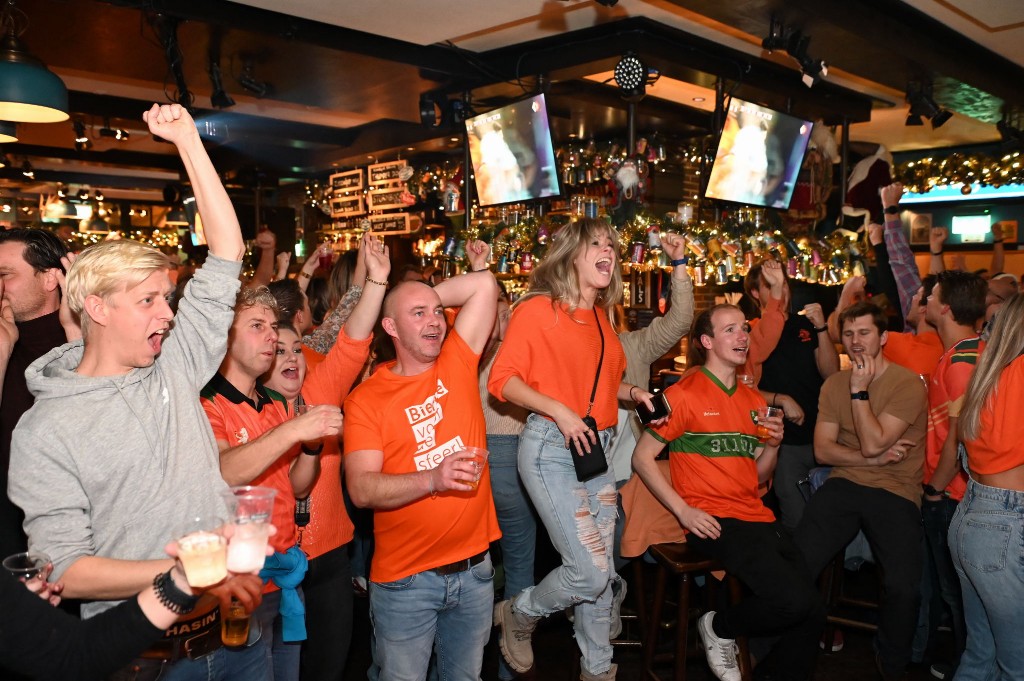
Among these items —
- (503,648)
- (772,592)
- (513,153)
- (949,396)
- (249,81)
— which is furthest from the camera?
(513,153)

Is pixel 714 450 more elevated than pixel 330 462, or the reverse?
pixel 330 462

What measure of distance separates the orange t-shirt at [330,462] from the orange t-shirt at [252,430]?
0.20m

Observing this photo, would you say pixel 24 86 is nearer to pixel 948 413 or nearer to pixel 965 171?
pixel 948 413

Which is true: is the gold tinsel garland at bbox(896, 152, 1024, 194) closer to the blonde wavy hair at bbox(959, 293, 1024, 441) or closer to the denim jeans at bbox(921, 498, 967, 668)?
the denim jeans at bbox(921, 498, 967, 668)

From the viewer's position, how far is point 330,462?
2.84 m

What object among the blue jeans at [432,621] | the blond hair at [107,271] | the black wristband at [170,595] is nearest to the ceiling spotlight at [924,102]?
the blue jeans at [432,621]

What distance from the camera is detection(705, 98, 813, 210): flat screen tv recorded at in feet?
19.9

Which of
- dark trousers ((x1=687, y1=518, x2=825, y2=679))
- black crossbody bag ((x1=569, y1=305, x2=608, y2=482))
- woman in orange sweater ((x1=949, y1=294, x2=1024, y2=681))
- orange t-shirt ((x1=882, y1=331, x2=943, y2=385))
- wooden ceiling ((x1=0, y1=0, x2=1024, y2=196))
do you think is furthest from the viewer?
wooden ceiling ((x1=0, y1=0, x2=1024, y2=196))

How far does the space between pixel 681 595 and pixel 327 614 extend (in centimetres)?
147

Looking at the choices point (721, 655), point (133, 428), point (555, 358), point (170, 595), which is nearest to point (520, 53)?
point (555, 358)

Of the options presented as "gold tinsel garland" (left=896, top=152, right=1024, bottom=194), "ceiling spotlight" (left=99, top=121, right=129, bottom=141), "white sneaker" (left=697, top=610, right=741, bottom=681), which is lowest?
"white sneaker" (left=697, top=610, right=741, bottom=681)

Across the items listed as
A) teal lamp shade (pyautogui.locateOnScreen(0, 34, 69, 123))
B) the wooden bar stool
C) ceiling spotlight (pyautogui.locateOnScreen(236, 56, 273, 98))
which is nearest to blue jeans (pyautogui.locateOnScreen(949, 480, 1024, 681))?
the wooden bar stool

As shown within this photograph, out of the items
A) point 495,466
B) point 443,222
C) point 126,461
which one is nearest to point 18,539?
point 126,461

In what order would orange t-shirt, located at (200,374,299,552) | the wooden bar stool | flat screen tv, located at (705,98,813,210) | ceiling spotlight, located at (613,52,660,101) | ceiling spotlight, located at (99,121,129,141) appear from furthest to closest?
ceiling spotlight, located at (99,121,129,141)
flat screen tv, located at (705,98,813,210)
ceiling spotlight, located at (613,52,660,101)
the wooden bar stool
orange t-shirt, located at (200,374,299,552)
